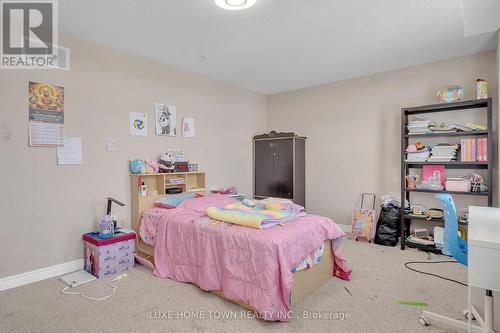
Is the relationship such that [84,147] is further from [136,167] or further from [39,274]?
[39,274]

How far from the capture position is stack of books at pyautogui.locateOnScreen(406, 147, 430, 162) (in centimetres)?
347

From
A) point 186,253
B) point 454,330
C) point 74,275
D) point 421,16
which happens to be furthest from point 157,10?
point 454,330

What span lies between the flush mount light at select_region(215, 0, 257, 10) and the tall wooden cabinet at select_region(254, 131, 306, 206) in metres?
2.46

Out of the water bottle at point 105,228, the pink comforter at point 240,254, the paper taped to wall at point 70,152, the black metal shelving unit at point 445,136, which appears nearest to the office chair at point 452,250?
the pink comforter at point 240,254

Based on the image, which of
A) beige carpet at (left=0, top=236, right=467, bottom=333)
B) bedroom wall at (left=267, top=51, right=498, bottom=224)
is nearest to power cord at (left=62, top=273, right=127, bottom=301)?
beige carpet at (left=0, top=236, right=467, bottom=333)

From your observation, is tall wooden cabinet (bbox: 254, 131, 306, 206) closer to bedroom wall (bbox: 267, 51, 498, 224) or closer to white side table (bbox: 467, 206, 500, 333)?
bedroom wall (bbox: 267, 51, 498, 224)

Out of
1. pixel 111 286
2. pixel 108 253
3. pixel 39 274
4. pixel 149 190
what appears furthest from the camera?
pixel 149 190

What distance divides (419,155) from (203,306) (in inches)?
123

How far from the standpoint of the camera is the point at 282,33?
2.81 m

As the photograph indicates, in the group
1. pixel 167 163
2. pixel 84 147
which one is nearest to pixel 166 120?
pixel 167 163

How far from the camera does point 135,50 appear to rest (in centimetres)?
323

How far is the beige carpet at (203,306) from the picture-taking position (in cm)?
192

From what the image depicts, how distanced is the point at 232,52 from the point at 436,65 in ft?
8.88

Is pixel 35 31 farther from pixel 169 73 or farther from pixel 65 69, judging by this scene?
pixel 169 73
